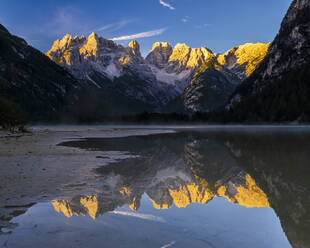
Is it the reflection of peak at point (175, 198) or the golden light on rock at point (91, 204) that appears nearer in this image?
the golden light on rock at point (91, 204)

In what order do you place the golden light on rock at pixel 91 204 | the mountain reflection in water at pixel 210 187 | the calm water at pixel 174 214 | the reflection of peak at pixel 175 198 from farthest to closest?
the reflection of peak at pixel 175 198 → the mountain reflection in water at pixel 210 187 → the golden light on rock at pixel 91 204 → the calm water at pixel 174 214

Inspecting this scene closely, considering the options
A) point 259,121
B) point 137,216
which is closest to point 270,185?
point 137,216

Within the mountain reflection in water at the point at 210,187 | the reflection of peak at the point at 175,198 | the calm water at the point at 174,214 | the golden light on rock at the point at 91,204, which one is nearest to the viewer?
the calm water at the point at 174,214

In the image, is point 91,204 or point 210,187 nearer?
point 91,204

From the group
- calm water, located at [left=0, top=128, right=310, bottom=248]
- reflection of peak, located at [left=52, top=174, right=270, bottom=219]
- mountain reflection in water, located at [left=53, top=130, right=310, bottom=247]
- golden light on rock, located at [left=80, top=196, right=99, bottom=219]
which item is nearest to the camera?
calm water, located at [left=0, top=128, right=310, bottom=248]

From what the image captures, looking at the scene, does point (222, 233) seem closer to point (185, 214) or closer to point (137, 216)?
point (185, 214)

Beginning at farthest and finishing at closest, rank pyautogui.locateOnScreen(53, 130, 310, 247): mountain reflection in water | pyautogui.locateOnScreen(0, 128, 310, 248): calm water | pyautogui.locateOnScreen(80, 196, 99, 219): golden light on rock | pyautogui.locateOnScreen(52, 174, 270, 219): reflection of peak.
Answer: pyautogui.locateOnScreen(52, 174, 270, 219): reflection of peak < pyautogui.locateOnScreen(53, 130, 310, 247): mountain reflection in water < pyautogui.locateOnScreen(80, 196, 99, 219): golden light on rock < pyautogui.locateOnScreen(0, 128, 310, 248): calm water

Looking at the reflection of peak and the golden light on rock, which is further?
the reflection of peak

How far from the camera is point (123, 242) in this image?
274 inches

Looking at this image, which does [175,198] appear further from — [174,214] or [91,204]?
[91,204]

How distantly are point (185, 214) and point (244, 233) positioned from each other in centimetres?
233

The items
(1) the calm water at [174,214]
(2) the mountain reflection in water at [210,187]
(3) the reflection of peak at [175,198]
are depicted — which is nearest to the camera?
(1) the calm water at [174,214]

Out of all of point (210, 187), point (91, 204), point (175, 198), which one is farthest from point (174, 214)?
point (210, 187)

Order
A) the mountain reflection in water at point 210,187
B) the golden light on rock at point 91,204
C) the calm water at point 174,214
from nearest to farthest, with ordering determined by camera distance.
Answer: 1. the calm water at point 174,214
2. the golden light on rock at point 91,204
3. the mountain reflection in water at point 210,187
